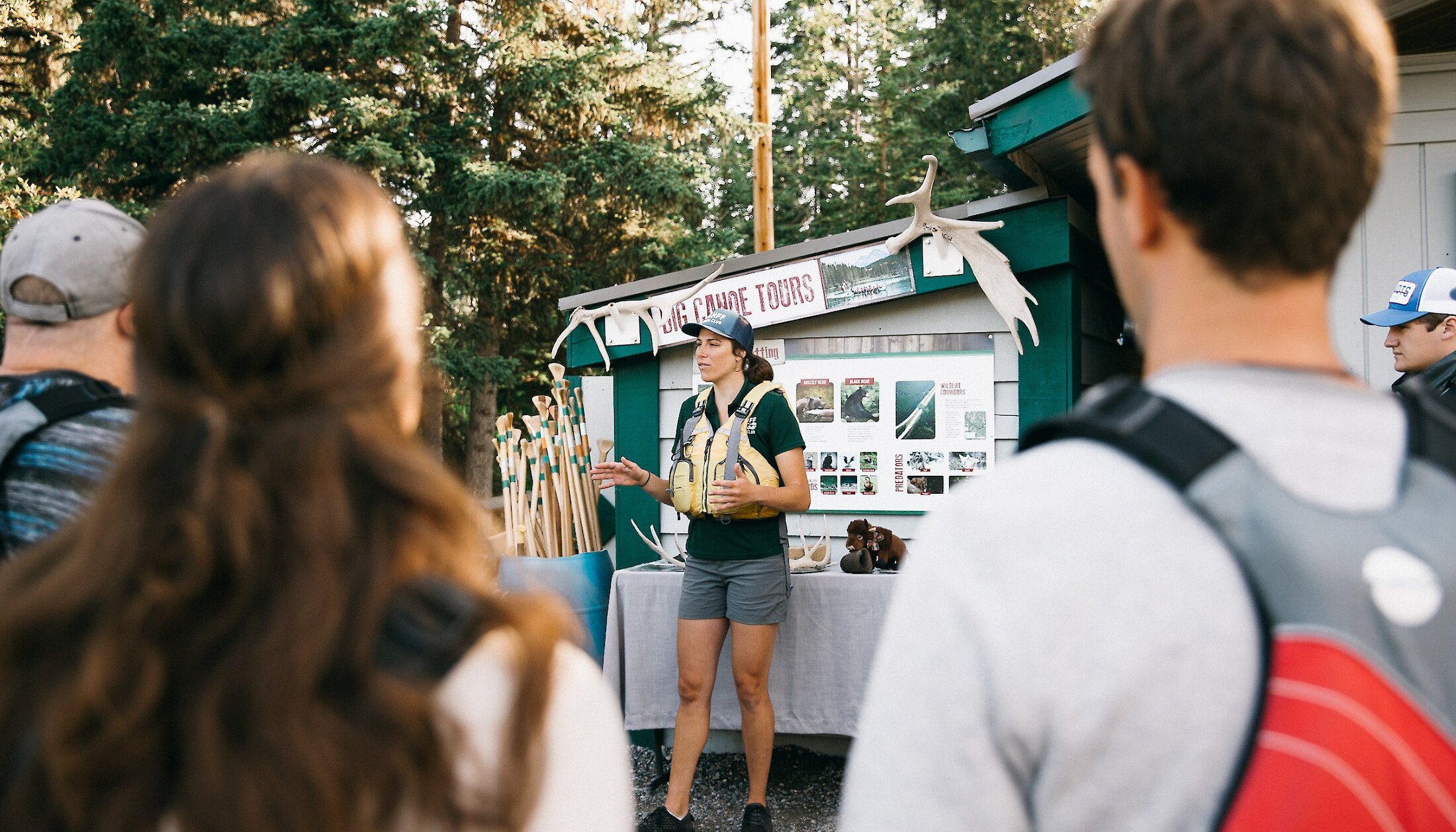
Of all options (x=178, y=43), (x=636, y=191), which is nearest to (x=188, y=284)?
(x=636, y=191)

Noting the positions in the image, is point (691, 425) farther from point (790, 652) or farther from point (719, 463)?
point (790, 652)

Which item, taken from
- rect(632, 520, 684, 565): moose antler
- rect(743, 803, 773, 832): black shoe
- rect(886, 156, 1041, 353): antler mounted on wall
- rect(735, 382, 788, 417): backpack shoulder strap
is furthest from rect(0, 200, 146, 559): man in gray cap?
rect(886, 156, 1041, 353): antler mounted on wall

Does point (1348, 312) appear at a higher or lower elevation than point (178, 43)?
lower

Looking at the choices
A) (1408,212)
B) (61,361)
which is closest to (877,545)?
(1408,212)

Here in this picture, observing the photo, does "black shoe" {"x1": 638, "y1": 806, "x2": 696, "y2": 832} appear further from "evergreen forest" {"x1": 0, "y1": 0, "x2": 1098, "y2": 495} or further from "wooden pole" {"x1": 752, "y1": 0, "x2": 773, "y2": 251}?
"evergreen forest" {"x1": 0, "y1": 0, "x2": 1098, "y2": 495}

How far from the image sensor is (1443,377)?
3510mm

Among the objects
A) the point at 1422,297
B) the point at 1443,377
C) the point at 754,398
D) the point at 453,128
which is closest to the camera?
the point at 1443,377

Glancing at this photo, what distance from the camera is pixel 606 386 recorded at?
6.93 meters

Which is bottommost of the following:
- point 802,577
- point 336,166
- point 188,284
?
point 802,577

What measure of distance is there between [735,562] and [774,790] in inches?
59.5

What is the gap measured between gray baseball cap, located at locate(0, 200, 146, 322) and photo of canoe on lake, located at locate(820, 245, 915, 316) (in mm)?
4144

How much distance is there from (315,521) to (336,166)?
1.08 ft

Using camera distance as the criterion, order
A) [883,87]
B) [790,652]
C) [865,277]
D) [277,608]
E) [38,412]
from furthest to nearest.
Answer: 1. [883,87]
2. [865,277]
3. [790,652]
4. [38,412]
5. [277,608]

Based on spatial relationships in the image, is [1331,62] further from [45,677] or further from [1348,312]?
[1348,312]
